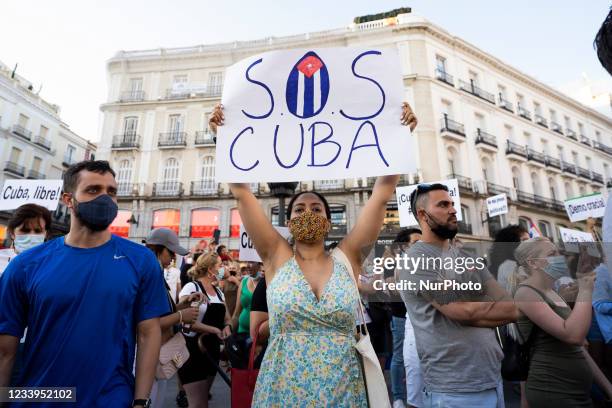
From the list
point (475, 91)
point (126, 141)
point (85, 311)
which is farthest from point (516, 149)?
point (85, 311)

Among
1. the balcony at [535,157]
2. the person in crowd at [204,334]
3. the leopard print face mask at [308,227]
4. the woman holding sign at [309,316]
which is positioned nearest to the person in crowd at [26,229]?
the person in crowd at [204,334]

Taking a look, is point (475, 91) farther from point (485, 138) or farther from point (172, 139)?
point (172, 139)

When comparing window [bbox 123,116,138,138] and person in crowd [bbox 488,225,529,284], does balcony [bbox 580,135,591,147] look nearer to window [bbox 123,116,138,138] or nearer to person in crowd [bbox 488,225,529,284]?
person in crowd [bbox 488,225,529,284]

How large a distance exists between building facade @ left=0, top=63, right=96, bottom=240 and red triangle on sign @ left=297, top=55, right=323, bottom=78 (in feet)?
96.1

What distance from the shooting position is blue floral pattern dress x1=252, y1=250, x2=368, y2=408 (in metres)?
1.54

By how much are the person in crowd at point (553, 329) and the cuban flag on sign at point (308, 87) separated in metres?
1.61

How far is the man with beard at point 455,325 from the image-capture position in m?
1.81

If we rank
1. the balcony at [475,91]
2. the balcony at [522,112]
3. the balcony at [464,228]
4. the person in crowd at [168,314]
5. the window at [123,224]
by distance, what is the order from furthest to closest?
the balcony at [522,112] → the balcony at [475,91] → the window at [123,224] → the balcony at [464,228] → the person in crowd at [168,314]

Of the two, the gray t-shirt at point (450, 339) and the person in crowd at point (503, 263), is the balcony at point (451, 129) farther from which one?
the gray t-shirt at point (450, 339)

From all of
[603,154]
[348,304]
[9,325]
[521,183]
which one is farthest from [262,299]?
[603,154]

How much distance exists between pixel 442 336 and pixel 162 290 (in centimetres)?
158

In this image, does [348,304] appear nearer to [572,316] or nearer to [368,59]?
[572,316]

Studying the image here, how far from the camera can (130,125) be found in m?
25.5

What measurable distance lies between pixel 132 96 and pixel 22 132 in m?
10.9
